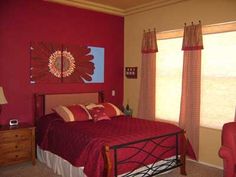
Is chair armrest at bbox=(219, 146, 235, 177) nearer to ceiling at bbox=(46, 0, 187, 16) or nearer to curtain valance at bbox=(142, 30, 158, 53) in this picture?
curtain valance at bbox=(142, 30, 158, 53)

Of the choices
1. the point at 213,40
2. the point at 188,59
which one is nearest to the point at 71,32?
the point at 188,59

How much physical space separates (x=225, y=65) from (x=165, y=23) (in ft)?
4.92

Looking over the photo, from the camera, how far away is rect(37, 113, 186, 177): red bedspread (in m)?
2.98

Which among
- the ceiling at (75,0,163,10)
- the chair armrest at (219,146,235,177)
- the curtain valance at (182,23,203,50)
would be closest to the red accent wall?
the ceiling at (75,0,163,10)

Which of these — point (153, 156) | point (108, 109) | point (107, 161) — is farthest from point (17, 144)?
point (153, 156)

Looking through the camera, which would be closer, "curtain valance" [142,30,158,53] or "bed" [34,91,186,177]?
"bed" [34,91,186,177]

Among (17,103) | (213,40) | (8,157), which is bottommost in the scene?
(8,157)

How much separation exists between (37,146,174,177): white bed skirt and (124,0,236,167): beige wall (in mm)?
1218

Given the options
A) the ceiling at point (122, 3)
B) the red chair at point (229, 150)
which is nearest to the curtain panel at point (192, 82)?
the red chair at point (229, 150)

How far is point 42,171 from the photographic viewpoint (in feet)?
12.6

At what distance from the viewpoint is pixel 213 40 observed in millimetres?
4215

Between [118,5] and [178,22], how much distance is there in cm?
142

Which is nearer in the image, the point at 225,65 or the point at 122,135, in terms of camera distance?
the point at 122,135

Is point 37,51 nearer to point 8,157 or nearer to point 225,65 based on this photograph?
point 8,157
